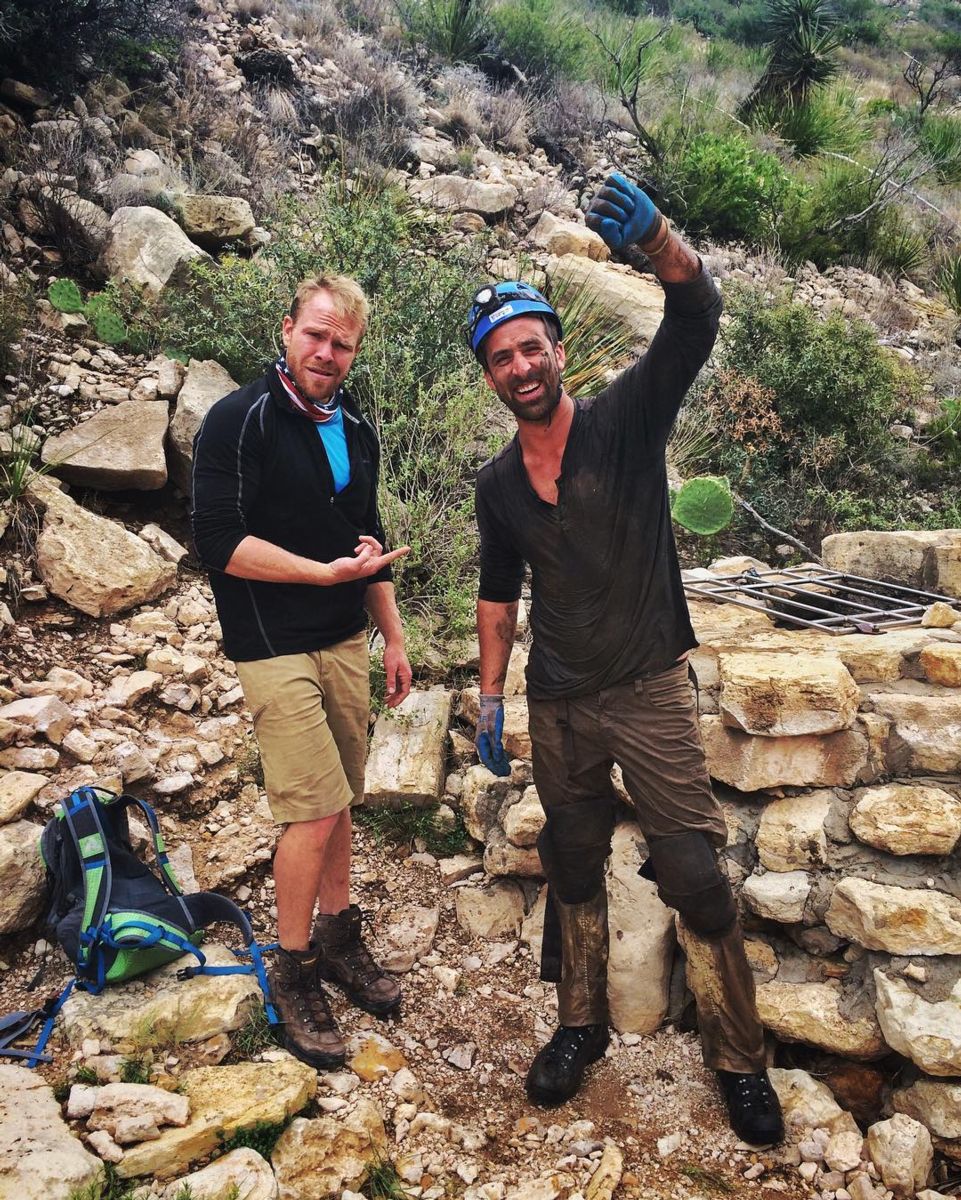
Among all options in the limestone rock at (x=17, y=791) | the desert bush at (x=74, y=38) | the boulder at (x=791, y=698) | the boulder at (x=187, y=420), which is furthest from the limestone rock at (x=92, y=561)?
the desert bush at (x=74, y=38)

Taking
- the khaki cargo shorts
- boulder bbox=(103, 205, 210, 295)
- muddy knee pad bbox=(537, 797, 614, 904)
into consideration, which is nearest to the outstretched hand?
the khaki cargo shorts

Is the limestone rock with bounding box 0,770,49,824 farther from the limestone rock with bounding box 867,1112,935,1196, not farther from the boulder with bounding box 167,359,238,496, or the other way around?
the limestone rock with bounding box 867,1112,935,1196

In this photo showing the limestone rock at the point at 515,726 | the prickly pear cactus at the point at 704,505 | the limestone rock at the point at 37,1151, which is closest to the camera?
the limestone rock at the point at 37,1151

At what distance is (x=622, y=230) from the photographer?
2.03 meters

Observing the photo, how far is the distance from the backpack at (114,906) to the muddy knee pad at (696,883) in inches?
47.0

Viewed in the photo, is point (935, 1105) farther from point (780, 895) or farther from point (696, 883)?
point (696, 883)

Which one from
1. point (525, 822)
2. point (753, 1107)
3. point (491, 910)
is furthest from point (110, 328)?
point (753, 1107)

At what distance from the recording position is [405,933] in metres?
3.18

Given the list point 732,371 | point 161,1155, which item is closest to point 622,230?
point 161,1155

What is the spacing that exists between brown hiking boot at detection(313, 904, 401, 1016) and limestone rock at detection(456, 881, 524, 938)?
0.47 m

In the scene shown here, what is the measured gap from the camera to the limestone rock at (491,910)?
324cm

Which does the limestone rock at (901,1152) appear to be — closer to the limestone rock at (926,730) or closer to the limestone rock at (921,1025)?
the limestone rock at (921,1025)

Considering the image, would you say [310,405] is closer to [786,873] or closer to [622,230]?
[622,230]

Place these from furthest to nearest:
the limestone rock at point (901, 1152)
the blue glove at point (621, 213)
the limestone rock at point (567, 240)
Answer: the limestone rock at point (567, 240) < the limestone rock at point (901, 1152) < the blue glove at point (621, 213)
